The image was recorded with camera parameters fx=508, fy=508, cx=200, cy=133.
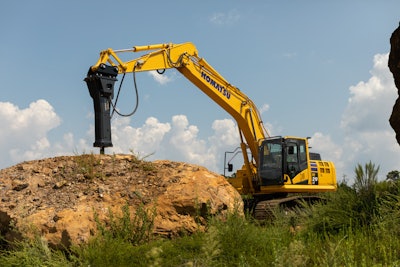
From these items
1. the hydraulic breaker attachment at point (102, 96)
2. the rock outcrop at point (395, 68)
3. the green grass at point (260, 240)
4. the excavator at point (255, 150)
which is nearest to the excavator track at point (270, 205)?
the excavator at point (255, 150)

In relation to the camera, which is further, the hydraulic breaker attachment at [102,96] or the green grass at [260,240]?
the hydraulic breaker attachment at [102,96]

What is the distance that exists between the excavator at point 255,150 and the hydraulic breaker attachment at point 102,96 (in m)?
1.39

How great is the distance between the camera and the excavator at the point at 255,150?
1391 centimetres

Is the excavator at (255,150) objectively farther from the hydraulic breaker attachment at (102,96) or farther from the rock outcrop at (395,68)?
the rock outcrop at (395,68)

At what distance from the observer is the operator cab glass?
1457 centimetres

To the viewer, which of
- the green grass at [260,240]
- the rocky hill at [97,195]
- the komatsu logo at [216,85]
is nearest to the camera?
the green grass at [260,240]

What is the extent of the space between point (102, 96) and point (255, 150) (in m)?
6.60

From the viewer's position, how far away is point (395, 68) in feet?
25.9

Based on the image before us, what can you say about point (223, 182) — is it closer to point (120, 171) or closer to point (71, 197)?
point (120, 171)

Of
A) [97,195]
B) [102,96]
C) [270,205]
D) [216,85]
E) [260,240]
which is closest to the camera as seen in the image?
[260,240]

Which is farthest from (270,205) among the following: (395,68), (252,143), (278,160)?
(395,68)

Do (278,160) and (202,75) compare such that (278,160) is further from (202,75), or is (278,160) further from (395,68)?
(395,68)

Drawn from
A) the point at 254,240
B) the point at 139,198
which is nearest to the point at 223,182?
the point at 139,198

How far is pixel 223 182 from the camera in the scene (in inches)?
353
